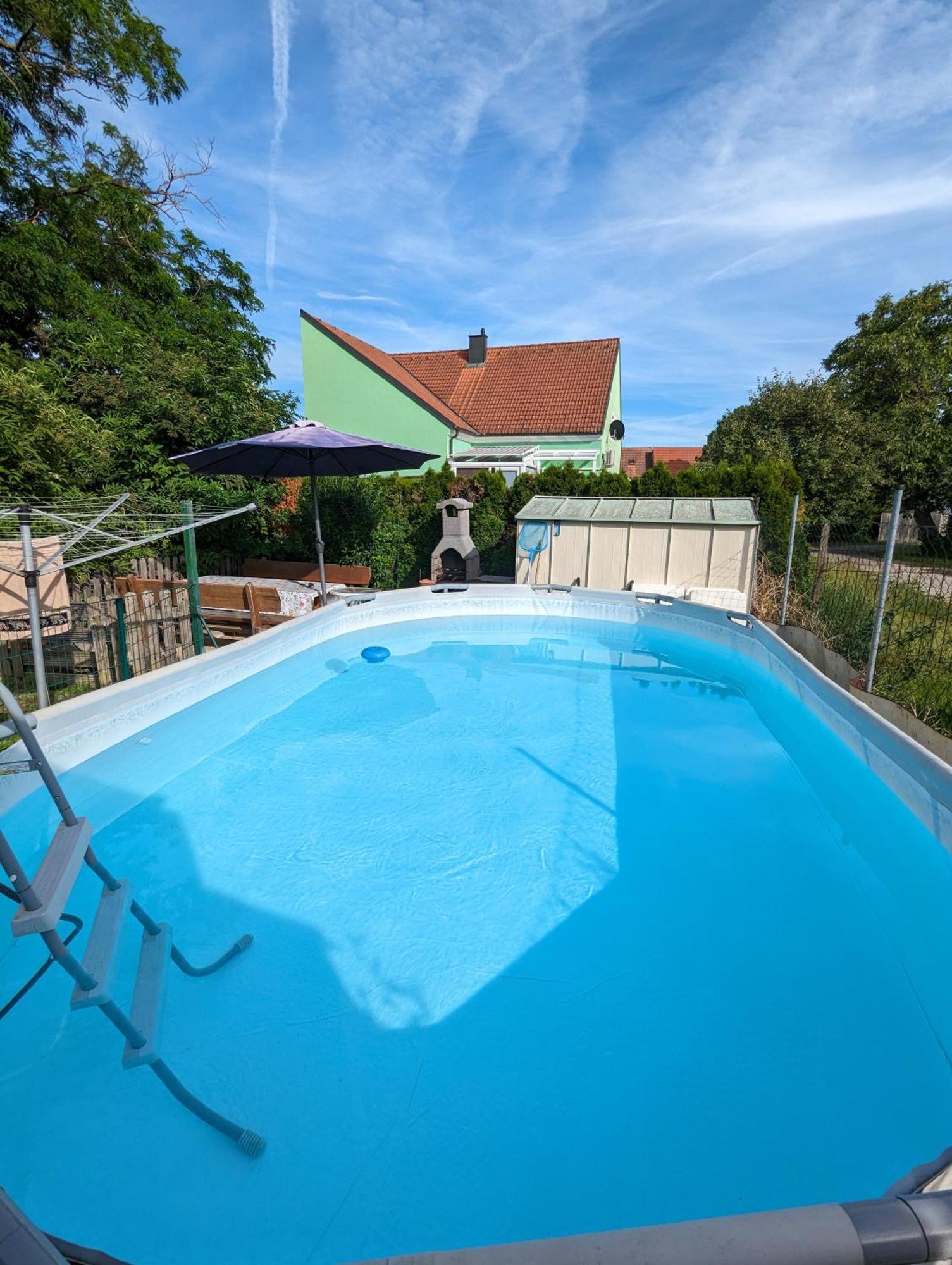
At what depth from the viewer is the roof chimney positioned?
2472 cm

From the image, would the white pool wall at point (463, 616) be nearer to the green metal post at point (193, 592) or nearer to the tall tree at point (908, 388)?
the green metal post at point (193, 592)

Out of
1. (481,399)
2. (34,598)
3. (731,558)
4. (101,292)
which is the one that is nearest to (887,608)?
(731,558)

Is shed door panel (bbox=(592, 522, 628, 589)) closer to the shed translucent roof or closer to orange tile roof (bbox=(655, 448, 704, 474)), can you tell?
Result: the shed translucent roof

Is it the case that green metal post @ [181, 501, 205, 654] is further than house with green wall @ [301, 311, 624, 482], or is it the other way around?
house with green wall @ [301, 311, 624, 482]

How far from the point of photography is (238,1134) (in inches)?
88.2

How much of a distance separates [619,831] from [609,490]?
9138 mm

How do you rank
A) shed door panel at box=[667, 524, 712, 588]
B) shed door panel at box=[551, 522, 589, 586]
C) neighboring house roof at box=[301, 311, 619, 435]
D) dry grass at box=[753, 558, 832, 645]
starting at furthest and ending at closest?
neighboring house roof at box=[301, 311, 619, 435]
shed door panel at box=[551, 522, 589, 586]
shed door panel at box=[667, 524, 712, 588]
dry grass at box=[753, 558, 832, 645]

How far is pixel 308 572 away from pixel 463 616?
2.99m

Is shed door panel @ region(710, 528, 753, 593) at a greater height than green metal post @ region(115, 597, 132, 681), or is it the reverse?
shed door panel @ region(710, 528, 753, 593)

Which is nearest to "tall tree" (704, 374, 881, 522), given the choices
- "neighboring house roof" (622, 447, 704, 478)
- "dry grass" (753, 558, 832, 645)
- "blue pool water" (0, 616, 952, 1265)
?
"dry grass" (753, 558, 832, 645)

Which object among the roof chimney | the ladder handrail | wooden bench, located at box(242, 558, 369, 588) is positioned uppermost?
the roof chimney

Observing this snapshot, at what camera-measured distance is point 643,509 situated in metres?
10.9

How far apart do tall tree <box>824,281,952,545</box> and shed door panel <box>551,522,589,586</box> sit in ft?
36.9

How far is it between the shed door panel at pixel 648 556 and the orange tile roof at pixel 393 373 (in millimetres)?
11195
